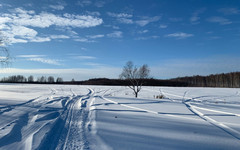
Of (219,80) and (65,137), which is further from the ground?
(219,80)

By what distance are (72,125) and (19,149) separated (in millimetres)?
1680

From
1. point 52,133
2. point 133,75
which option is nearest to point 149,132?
point 52,133

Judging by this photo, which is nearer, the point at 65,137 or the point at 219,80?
the point at 65,137

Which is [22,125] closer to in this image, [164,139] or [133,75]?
[164,139]

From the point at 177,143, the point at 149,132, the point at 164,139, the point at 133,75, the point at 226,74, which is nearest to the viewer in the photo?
the point at 177,143

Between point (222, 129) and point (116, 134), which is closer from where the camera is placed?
point (116, 134)

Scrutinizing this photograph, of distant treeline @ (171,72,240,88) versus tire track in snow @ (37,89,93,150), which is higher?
distant treeline @ (171,72,240,88)

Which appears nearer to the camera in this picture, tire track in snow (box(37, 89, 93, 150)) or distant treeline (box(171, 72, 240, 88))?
tire track in snow (box(37, 89, 93, 150))

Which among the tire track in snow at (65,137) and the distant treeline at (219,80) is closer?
the tire track in snow at (65,137)

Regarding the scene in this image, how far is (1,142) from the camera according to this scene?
10.4ft

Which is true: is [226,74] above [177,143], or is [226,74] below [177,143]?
above

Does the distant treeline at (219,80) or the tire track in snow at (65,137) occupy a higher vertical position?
the distant treeline at (219,80)

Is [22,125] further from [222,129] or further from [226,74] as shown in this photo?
[226,74]

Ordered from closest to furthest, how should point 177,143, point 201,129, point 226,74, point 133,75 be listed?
point 177,143 → point 201,129 → point 133,75 → point 226,74
